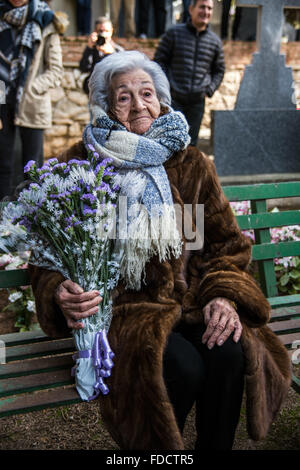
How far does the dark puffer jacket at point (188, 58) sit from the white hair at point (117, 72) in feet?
10.8

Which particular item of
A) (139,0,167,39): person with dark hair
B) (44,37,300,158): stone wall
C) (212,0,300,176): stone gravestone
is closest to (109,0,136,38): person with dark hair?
(139,0,167,39): person with dark hair

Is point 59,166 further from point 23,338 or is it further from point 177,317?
point 23,338

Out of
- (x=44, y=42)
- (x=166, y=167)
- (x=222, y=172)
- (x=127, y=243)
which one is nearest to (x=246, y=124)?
(x=222, y=172)

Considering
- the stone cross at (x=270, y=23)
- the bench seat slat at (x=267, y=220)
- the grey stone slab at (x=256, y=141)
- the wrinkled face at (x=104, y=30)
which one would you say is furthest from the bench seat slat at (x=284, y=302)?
the stone cross at (x=270, y=23)

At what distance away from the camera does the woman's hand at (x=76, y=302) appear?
1952mm

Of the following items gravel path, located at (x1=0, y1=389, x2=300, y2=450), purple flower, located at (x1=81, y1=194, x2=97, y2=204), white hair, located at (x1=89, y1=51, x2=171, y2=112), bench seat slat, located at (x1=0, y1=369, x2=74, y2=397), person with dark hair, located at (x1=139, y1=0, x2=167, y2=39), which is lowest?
gravel path, located at (x1=0, y1=389, x2=300, y2=450)

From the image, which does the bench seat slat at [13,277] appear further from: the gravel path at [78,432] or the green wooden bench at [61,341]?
the gravel path at [78,432]

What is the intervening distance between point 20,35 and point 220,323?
299 centimetres

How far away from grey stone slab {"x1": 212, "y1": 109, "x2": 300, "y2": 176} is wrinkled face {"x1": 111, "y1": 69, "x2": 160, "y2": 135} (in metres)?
3.61

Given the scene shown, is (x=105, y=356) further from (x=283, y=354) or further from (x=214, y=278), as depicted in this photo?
(x=283, y=354)

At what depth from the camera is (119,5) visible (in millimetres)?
9305

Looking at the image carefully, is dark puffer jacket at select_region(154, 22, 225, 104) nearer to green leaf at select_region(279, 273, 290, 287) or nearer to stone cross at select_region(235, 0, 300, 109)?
stone cross at select_region(235, 0, 300, 109)

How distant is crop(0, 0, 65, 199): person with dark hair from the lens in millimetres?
3953

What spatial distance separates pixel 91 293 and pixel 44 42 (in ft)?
9.59
